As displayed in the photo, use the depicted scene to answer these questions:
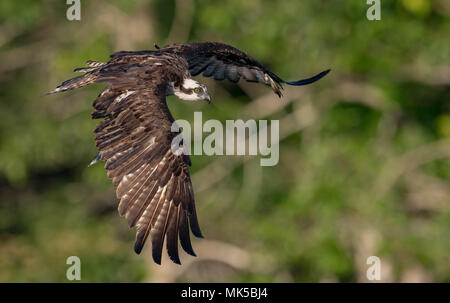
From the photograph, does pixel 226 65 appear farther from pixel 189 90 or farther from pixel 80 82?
pixel 80 82

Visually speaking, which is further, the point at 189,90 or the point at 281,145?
the point at 281,145

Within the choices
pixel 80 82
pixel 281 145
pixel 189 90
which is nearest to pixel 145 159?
pixel 80 82

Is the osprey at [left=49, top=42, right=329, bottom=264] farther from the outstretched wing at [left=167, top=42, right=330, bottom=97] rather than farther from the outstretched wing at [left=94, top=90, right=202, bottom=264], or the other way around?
the outstretched wing at [left=167, top=42, right=330, bottom=97]

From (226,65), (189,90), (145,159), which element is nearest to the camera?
(145,159)

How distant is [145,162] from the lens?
7039 millimetres

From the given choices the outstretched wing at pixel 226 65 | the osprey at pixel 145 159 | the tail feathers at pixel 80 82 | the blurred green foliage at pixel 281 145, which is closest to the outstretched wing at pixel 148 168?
the osprey at pixel 145 159

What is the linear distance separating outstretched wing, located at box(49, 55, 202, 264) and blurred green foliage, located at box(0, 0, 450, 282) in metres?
9.07

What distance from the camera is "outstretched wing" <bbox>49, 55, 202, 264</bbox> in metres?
6.88

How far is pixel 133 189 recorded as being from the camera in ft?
22.7

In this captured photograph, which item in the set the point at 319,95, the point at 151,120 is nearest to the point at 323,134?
the point at 319,95

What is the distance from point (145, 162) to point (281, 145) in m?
11.5

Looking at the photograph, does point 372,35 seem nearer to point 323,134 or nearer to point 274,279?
point 323,134

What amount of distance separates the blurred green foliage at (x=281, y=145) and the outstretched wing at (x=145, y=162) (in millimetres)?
9071

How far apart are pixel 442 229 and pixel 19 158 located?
8363 mm
